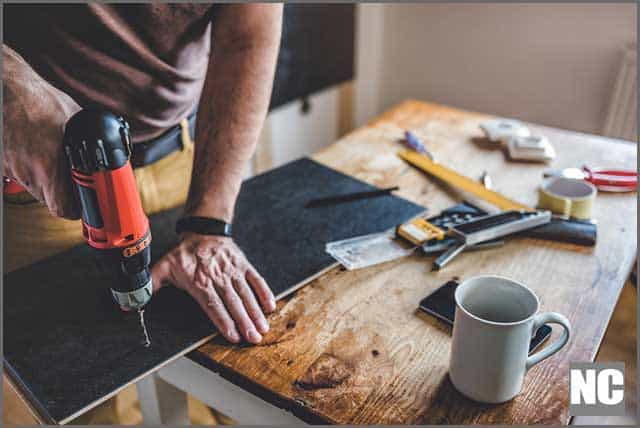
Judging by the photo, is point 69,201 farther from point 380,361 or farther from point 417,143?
point 417,143

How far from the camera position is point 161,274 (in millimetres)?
877

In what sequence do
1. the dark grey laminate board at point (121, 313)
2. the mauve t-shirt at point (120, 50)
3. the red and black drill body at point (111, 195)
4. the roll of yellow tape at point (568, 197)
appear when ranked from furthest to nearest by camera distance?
the roll of yellow tape at point (568, 197) → the mauve t-shirt at point (120, 50) → the dark grey laminate board at point (121, 313) → the red and black drill body at point (111, 195)

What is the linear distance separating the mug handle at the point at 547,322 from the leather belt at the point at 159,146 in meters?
0.73

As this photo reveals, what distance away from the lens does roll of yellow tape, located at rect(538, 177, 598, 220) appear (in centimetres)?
106

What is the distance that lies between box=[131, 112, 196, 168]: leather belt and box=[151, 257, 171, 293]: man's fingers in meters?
0.27

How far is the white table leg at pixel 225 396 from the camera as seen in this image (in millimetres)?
737

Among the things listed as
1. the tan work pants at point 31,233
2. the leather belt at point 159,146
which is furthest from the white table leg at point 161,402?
the leather belt at point 159,146

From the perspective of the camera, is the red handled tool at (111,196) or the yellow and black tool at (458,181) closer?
the red handled tool at (111,196)

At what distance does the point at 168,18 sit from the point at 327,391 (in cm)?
69

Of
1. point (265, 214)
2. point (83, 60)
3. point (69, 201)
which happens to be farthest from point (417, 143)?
point (69, 201)

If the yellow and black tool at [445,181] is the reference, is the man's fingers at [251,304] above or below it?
below

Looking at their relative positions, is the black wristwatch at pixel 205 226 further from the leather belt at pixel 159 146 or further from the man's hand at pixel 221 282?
the leather belt at pixel 159 146

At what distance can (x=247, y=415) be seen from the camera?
77 centimetres

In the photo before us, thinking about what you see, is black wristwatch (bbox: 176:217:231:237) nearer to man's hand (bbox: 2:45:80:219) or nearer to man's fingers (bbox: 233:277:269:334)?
man's fingers (bbox: 233:277:269:334)
